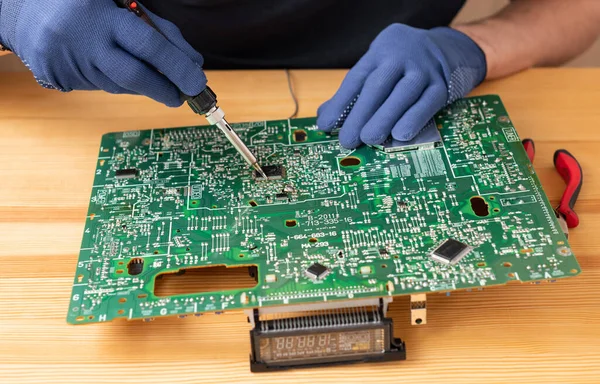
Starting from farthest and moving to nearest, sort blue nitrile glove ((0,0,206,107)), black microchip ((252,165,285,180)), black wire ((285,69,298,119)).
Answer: black wire ((285,69,298,119)) → black microchip ((252,165,285,180)) → blue nitrile glove ((0,0,206,107))

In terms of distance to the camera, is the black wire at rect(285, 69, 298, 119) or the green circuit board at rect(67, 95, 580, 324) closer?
the green circuit board at rect(67, 95, 580, 324)

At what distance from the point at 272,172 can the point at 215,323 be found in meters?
0.46

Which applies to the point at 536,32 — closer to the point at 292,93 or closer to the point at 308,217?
the point at 292,93

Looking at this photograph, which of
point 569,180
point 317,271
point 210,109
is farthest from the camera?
point 569,180

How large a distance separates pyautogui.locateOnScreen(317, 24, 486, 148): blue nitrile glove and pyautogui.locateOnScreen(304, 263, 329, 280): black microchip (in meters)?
0.50

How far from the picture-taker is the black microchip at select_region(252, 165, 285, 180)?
1887 millimetres

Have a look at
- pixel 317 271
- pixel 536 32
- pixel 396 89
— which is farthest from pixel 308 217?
pixel 536 32

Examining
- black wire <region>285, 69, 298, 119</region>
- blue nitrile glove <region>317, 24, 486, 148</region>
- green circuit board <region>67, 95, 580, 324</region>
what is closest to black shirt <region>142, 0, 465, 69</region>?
black wire <region>285, 69, 298, 119</region>

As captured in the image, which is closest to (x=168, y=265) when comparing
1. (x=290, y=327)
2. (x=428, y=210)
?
(x=290, y=327)

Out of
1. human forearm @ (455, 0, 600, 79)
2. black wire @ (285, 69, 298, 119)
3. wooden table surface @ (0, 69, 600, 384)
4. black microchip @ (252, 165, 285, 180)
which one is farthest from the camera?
human forearm @ (455, 0, 600, 79)

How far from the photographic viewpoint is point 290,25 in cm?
254

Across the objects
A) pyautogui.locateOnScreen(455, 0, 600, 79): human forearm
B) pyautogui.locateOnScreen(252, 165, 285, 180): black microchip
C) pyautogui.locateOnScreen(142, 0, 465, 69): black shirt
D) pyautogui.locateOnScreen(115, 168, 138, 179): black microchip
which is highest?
pyautogui.locateOnScreen(142, 0, 465, 69): black shirt

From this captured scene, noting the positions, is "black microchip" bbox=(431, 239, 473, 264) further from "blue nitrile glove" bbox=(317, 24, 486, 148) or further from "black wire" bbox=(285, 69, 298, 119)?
Answer: "black wire" bbox=(285, 69, 298, 119)

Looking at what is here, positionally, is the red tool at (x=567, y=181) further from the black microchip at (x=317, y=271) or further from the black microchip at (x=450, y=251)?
the black microchip at (x=317, y=271)
